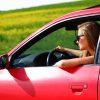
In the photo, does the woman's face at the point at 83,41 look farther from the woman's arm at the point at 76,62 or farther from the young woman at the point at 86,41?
the woman's arm at the point at 76,62

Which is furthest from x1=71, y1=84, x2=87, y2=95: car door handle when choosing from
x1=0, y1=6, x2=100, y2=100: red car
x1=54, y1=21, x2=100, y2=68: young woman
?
x1=54, y1=21, x2=100, y2=68: young woman

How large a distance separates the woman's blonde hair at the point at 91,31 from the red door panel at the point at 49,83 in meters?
0.31

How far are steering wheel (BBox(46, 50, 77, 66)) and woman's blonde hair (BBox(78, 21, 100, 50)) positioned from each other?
48 cm

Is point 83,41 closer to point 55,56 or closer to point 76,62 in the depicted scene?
point 76,62

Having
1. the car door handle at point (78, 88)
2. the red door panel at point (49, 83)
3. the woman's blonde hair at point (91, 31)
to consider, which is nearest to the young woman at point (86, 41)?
the woman's blonde hair at point (91, 31)

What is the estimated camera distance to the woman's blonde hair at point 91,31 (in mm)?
4865

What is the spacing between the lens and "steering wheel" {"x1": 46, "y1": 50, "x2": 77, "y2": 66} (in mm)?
5218

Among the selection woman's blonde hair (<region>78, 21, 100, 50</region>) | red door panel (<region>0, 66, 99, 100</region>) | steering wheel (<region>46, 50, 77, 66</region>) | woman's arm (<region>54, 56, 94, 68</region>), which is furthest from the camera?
steering wheel (<region>46, 50, 77, 66</region>)

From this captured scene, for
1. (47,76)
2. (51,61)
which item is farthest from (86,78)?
(51,61)

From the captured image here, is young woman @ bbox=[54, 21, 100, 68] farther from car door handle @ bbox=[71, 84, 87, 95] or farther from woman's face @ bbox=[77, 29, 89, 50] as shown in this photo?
car door handle @ bbox=[71, 84, 87, 95]

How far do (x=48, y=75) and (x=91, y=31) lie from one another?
1.83 feet

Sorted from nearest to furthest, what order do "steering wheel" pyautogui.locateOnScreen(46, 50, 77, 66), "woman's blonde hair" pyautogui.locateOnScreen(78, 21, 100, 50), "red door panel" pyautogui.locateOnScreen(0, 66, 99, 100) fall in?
Answer: 1. "red door panel" pyautogui.locateOnScreen(0, 66, 99, 100)
2. "woman's blonde hair" pyautogui.locateOnScreen(78, 21, 100, 50)
3. "steering wheel" pyautogui.locateOnScreen(46, 50, 77, 66)

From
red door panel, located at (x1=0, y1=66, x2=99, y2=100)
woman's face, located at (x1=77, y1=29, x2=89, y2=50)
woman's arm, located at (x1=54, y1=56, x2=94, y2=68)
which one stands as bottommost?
red door panel, located at (x1=0, y1=66, x2=99, y2=100)

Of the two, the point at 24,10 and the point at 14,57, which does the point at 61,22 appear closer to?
the point at 14,57
